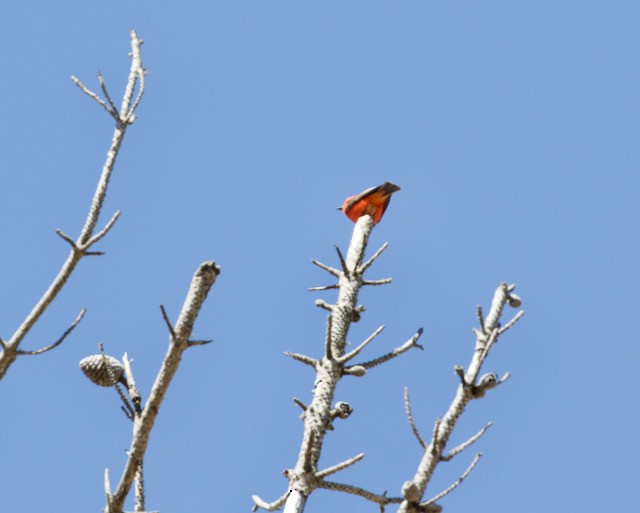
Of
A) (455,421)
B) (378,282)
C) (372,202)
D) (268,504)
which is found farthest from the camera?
(372,202)

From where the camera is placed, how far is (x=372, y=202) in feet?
32.8

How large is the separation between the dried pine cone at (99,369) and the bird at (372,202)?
13.9 feet

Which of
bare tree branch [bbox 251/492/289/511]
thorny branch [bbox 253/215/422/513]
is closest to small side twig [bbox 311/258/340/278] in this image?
thorny branch [bbox 253/215/422/513]

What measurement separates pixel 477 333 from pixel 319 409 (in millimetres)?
1667

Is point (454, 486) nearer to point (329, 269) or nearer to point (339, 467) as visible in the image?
point (339, 467)

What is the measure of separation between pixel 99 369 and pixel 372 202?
441 cm

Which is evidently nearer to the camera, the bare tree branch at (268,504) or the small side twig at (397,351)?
the bare tree branch at (268,504)

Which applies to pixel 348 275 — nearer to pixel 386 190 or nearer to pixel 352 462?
pixel 386 190

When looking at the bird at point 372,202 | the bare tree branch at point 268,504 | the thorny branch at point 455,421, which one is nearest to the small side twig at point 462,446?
the thorny branch at point 455,421

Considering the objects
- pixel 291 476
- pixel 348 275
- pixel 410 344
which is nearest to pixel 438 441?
pixel 291 476

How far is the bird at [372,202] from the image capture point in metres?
9.96

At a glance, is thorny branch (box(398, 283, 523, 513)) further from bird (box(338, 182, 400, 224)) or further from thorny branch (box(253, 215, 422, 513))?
bird (box(338, 182, 400, 224))

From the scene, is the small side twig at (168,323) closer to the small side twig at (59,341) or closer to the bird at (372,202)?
the small side twig at (59,341)

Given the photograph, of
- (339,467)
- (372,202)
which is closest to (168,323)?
(339,467)
